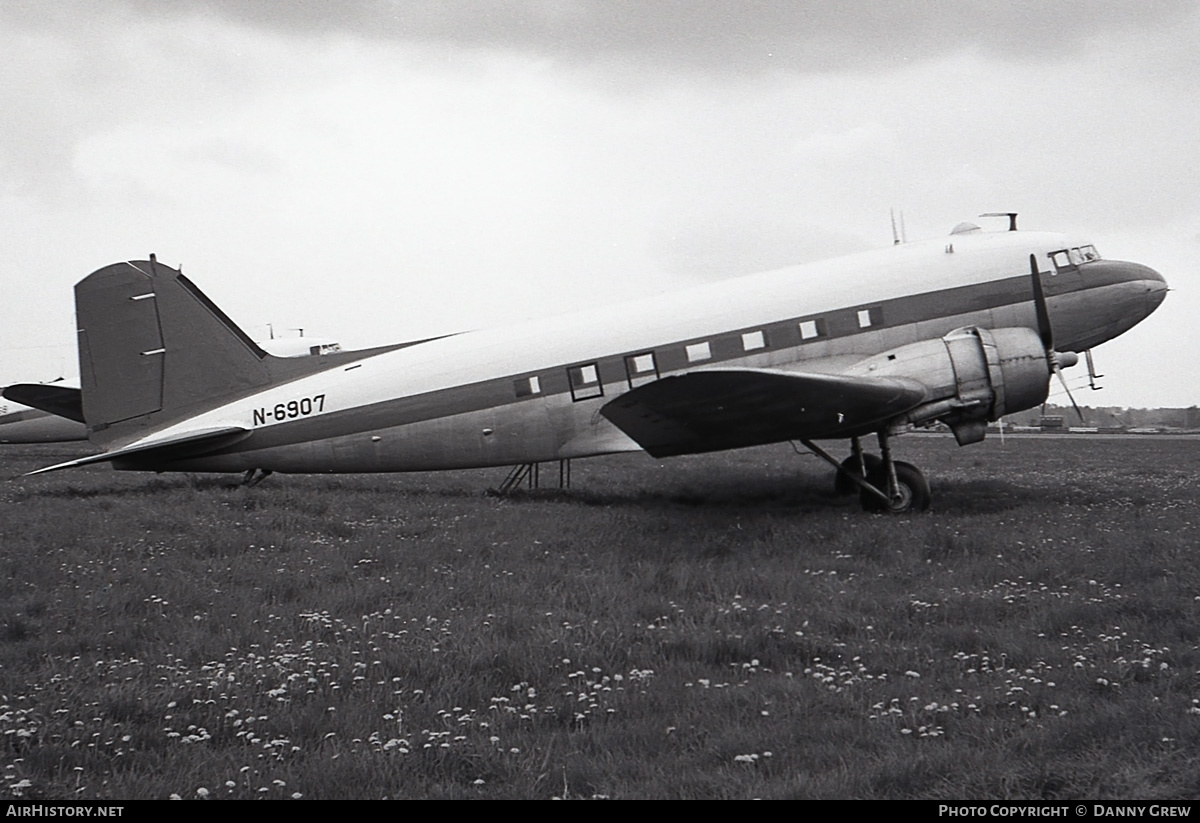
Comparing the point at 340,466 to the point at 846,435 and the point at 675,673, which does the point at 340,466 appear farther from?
the point at 675,673

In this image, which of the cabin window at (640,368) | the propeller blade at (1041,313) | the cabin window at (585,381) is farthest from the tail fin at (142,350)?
the propeller blade at (1041,313)

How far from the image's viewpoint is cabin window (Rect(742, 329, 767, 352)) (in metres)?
11.5

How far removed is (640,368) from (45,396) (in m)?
14.9

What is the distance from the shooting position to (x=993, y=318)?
11.6m

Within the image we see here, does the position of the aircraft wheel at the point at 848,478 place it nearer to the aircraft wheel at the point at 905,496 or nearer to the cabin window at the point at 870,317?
the aircraft wheel at the point at 905,496

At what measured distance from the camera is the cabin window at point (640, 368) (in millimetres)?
11633

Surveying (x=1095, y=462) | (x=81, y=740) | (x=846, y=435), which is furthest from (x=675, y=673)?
(x=1095, y=462)

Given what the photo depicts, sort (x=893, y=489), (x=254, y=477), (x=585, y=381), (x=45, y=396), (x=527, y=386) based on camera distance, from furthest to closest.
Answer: (x=45, y=396), (x=254, y=477), (x=527, y=386), (x=585, y=381), (x=893, y=489)

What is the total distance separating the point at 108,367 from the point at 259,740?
1039 cm

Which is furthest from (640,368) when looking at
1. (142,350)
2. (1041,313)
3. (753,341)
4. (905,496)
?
(142,350)

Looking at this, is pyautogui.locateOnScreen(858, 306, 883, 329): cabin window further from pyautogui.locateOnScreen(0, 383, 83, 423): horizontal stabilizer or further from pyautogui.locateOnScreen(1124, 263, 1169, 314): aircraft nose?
pyautogui.locateOnScreen(0, 383, 83, 423): horizontal stabilizer

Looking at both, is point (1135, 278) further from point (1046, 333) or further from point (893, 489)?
point (893, 489)

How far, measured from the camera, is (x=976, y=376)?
10859 mm

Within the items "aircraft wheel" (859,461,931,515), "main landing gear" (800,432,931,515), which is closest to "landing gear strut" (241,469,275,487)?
"main landing gear" (800,432,931,515)
